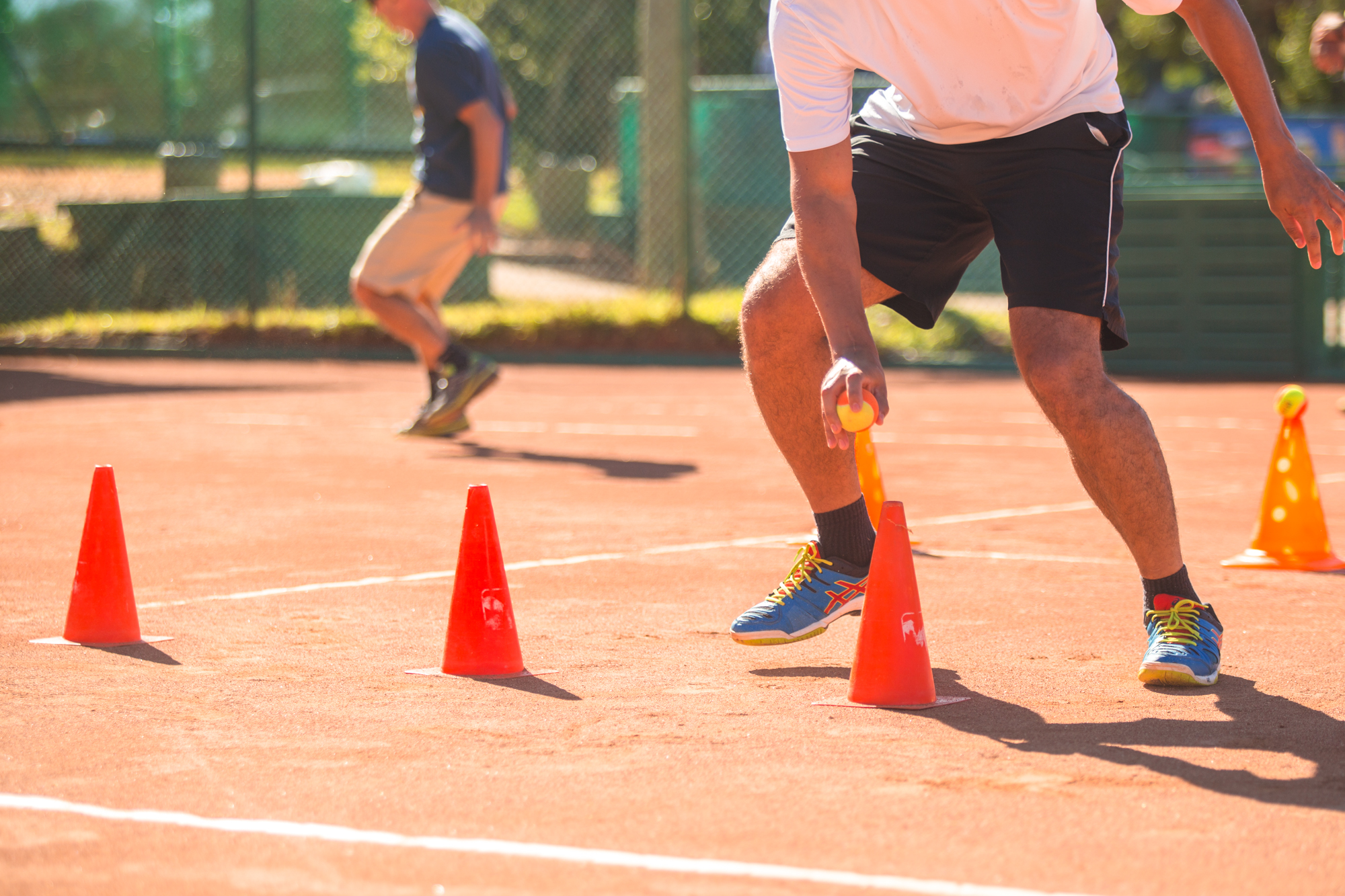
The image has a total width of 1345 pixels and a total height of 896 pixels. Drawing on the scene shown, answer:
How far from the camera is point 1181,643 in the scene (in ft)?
13.6

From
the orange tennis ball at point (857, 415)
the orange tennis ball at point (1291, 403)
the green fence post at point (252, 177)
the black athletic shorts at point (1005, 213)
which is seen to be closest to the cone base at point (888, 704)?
the orange tennis ball at point (857, 415)

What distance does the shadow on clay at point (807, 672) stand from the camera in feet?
14.0

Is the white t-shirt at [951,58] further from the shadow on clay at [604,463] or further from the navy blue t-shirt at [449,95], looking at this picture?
the navy blue t-shirt at [449,95]

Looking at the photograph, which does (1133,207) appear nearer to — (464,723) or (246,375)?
(246,375)

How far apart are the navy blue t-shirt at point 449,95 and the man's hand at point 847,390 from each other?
6.02 meters

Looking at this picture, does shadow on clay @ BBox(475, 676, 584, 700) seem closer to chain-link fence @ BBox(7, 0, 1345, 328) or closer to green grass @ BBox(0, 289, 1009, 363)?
green grass @ BBox(0, 289, 1009, 363)

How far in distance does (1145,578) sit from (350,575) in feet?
8.10

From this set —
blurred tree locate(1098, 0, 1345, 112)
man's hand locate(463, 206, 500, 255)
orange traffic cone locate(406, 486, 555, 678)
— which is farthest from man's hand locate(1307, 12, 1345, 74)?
blurred tree locate(1098, 0, 1345, 112)

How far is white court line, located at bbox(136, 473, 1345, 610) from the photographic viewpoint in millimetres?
5203

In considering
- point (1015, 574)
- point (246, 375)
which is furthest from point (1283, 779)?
point (246, 375)

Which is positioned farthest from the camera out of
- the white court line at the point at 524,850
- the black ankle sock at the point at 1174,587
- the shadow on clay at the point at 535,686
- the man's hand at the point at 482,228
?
the man's hand at the point at 482,228

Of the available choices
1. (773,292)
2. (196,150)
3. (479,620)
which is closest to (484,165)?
(773,292)

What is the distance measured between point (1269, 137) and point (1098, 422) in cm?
80

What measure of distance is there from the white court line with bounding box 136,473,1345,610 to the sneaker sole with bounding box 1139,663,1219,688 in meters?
1.74
